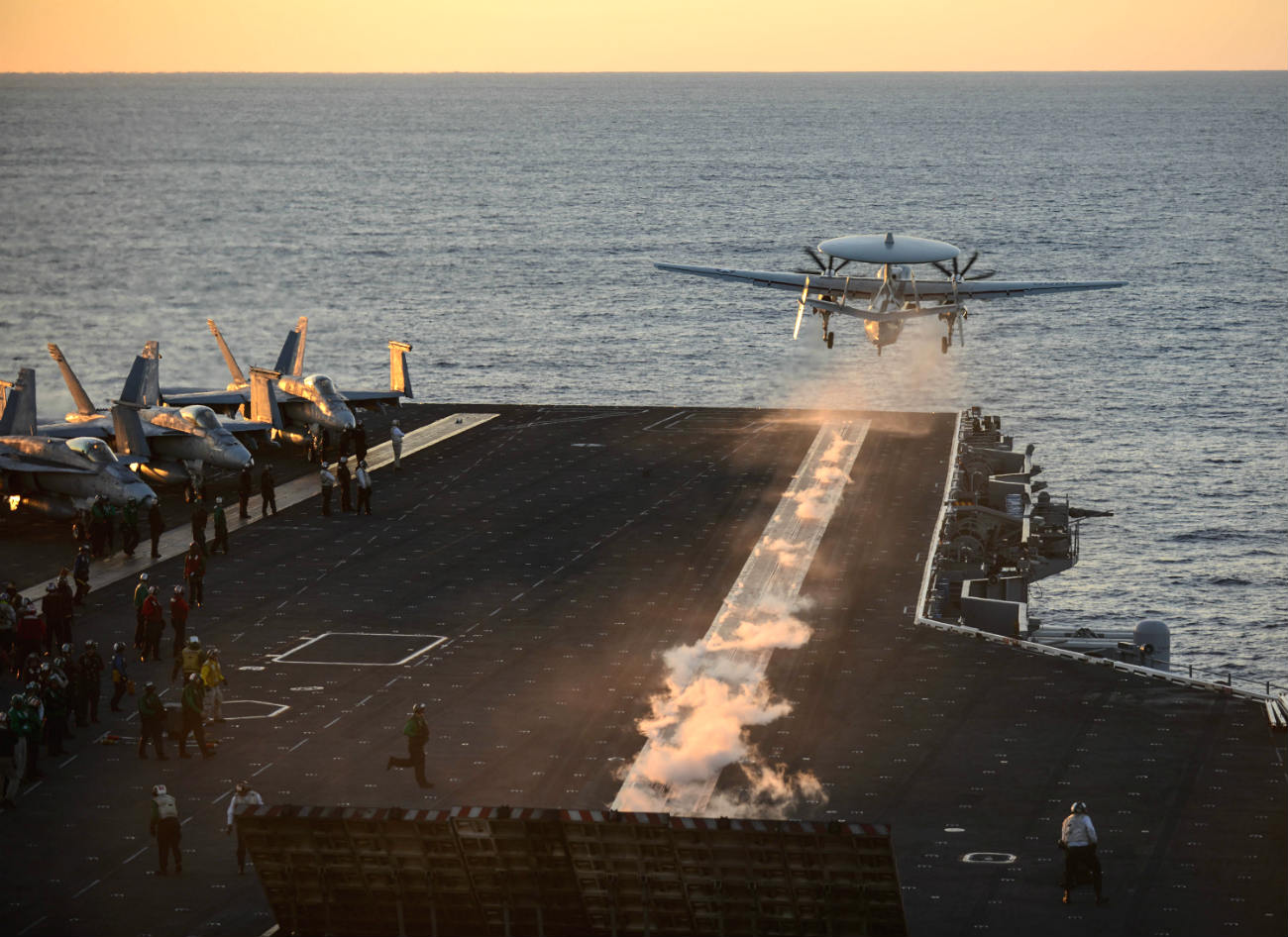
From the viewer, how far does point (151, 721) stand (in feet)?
121

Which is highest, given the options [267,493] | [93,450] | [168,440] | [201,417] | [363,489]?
[201,417]

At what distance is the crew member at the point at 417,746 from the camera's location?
35156 mm

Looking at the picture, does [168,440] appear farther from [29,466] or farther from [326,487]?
[326,487]

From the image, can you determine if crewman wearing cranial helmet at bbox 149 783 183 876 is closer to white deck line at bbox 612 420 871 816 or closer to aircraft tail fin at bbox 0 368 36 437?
white deck line at bbox 612 420 871 816

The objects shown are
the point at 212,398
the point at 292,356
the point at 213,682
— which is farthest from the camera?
the point at 292,356

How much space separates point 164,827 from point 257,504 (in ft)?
113

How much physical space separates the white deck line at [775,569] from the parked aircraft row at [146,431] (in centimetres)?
1998

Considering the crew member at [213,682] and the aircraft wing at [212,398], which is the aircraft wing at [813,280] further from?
the crew member at [213,682]

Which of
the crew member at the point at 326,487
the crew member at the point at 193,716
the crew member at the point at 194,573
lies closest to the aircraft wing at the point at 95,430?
the crew member at the point at 326,487

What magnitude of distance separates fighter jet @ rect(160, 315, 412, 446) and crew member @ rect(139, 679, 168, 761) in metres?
34.7

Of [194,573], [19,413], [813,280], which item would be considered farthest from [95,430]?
[813,280]

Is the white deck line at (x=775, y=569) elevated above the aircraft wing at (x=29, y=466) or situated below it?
below

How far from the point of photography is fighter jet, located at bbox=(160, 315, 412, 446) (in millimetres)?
71938

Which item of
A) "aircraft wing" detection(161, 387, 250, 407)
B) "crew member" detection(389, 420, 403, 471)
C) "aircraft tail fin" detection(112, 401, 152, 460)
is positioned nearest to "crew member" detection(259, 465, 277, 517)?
"aircraft tail fin" detection(112, 401, 152, 460)
